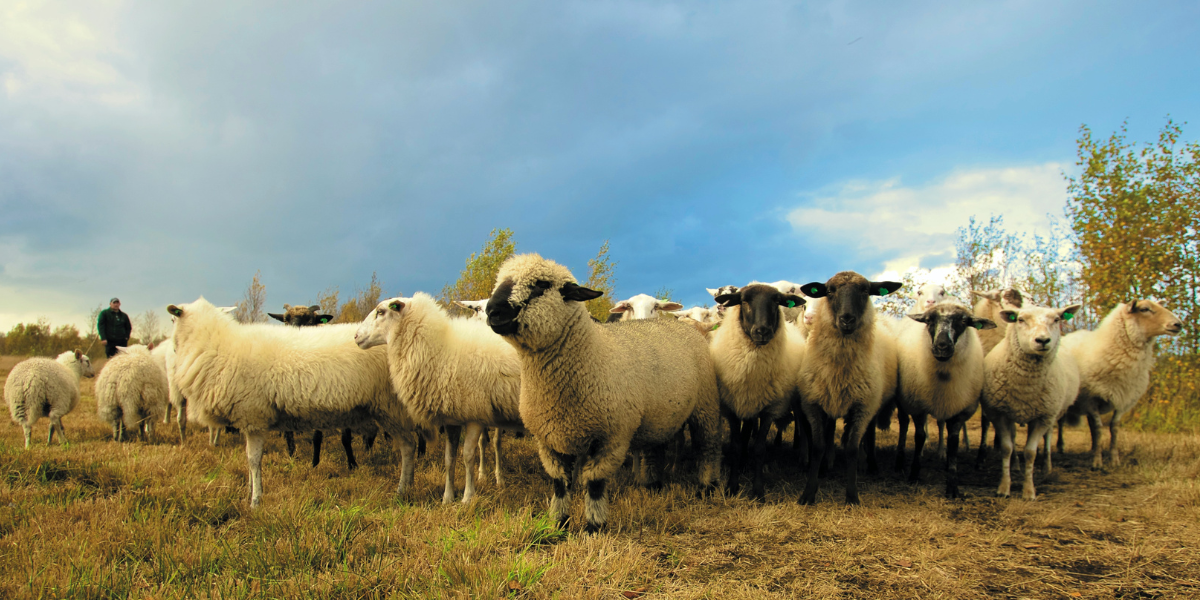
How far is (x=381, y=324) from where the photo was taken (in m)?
6.49

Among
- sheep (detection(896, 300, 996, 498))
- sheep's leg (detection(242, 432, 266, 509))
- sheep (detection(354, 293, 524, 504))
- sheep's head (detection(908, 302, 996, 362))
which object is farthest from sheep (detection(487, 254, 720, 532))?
sheep (detection(896, 300, 996, 498))

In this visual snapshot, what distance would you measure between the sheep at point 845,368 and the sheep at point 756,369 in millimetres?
286

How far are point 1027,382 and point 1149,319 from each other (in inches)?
153

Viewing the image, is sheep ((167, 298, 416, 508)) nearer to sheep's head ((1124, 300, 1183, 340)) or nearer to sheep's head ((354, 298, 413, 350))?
sheep's head ((354, 298, 413, 350))

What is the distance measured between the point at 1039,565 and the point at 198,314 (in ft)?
28.7

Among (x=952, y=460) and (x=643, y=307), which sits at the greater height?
(x=643, y=307)

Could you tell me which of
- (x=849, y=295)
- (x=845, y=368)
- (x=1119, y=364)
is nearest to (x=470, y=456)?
(x=845, y=368)

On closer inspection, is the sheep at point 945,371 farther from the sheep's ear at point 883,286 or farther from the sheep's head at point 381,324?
the sheep's head at point 381,324

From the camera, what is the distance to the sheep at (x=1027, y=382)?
260 inches

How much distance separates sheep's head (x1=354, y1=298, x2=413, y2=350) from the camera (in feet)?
21.1

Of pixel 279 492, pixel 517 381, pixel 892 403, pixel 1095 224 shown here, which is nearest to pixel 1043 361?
pixel 892 403

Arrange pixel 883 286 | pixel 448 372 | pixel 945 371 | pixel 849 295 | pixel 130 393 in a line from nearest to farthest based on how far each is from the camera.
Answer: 1. pixel 849 295
2. pixel 883 286
3. pixel 448 372
4. pixel 945 371
5. pixel 130 393

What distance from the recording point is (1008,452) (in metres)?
6.66

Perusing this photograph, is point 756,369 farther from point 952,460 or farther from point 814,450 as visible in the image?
point 952,460
